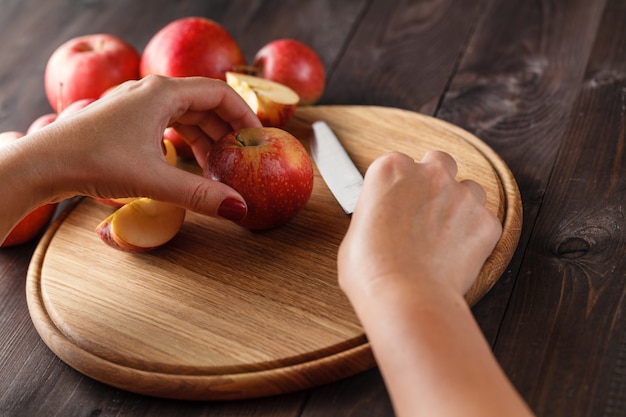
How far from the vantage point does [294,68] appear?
1.76 meters

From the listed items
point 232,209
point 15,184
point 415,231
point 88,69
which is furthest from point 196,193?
point 88,69

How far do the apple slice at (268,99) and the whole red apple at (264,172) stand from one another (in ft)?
0.70

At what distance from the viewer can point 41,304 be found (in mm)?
1292

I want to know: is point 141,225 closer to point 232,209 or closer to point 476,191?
point 232,209

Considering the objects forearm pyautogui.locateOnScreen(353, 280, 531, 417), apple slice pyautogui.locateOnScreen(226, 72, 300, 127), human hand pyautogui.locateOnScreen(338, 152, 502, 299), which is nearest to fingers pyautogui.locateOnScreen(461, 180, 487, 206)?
human hand pyautogui.locateOnScreen(338, 152, 502, 299)

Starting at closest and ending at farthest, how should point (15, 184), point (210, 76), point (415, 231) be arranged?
1. point (415, 231)
2. point (15, 184)
3. point (210, 76)

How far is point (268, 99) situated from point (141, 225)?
40cm

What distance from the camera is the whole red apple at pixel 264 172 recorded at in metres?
1.31

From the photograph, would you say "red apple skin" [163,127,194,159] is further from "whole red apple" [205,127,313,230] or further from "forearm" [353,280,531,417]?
"forearm" [353,280,531,417]

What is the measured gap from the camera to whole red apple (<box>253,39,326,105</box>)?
1.76 metres

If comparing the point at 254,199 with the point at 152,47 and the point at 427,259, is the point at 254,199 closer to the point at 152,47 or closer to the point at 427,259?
the point at 427,259

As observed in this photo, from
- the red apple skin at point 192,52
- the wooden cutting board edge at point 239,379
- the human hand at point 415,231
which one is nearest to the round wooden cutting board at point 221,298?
the wooden cutting board edge at point 239,379

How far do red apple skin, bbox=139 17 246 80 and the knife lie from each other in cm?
32

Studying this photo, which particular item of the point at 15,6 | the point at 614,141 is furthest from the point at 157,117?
the point at 15,6
